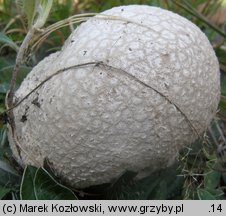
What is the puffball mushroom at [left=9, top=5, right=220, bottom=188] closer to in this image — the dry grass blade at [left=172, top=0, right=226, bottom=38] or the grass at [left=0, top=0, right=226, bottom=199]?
the grass at [left=0, top=0, right=226, bottom=199]

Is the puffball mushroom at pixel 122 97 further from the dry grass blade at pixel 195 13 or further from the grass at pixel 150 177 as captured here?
the dry grass blade at pixel 195 13

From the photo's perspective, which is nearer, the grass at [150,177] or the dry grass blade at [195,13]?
the grass at [150,177]

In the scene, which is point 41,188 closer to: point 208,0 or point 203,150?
point 203,150

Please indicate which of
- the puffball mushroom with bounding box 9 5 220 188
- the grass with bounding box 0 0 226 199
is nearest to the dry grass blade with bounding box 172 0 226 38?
the grass with bounding box 0 0 226 199

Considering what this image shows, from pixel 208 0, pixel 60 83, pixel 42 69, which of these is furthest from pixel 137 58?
pixel 208 0

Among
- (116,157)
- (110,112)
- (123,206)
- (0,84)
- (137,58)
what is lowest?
(0,84)

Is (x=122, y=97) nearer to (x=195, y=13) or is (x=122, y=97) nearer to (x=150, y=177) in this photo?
(x=150, y=177)

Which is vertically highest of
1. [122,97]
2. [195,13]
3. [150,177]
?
[195,13]

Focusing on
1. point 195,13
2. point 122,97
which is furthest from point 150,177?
point 195,13

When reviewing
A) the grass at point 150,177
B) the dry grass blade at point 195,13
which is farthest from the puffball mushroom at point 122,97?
the dry grass blade at point 195,13
